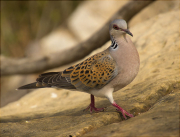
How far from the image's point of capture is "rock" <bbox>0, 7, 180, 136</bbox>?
2.93m

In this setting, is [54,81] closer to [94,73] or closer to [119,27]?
[94,73]

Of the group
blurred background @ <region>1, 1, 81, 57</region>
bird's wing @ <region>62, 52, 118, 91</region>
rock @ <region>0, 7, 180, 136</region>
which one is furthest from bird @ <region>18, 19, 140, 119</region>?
blurred background @ <region>1, 1, 81, 57</region>

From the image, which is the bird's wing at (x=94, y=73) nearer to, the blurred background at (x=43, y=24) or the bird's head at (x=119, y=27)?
the bird's head at (x=119, y=27)

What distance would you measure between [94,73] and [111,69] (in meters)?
0.30

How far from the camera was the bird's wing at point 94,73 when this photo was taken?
12.5ft

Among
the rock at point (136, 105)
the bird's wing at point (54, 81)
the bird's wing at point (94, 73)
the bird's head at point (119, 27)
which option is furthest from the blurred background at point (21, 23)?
the bird's head at point (119, 27)

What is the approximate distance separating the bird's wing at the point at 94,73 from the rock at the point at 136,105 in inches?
17.7

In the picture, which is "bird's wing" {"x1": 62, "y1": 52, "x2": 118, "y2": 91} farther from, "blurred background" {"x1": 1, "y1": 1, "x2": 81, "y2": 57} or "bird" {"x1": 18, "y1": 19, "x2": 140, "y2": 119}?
"blurred background" {"x1": 1, "y1": 1, "x2": 81, "y2": 57}

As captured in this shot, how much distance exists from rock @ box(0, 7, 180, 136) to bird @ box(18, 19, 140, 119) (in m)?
0.36

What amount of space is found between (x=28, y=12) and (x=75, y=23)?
2521 mm

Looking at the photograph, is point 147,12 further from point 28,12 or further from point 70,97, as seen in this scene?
point 70,97

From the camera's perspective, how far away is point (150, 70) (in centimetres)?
503

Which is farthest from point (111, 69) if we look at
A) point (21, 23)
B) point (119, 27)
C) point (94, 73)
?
point (21, 23)

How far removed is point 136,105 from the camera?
384 centimetres
